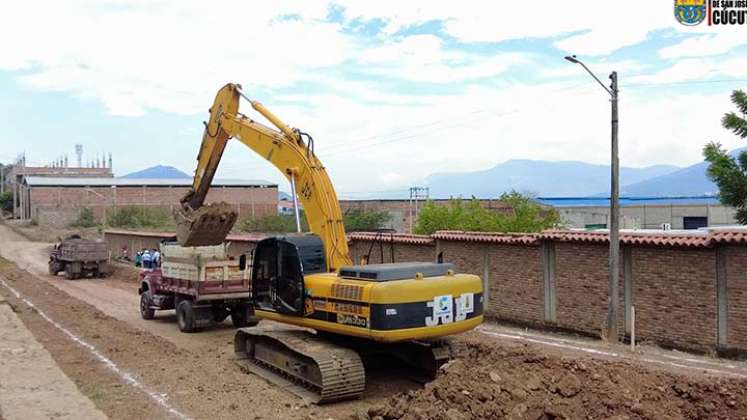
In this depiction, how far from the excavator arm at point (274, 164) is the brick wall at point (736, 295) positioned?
25.4 ft

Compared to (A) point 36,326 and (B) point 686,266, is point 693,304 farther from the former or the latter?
(A) point 36,326

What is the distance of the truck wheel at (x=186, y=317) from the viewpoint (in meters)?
16.2

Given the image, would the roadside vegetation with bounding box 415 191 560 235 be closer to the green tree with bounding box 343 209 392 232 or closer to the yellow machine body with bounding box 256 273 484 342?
the green tree with bounding box 343 209 392 232

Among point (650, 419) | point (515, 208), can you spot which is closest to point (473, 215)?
point (515, 208)

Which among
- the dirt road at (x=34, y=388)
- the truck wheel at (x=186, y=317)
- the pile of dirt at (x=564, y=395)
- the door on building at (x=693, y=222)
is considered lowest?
the dirt road at (x=34, y=388)

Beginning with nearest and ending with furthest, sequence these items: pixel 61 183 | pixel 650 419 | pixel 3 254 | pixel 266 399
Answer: pixel 650 419 < pixel 266 399 < pixel 3 254 < pixel 61 183

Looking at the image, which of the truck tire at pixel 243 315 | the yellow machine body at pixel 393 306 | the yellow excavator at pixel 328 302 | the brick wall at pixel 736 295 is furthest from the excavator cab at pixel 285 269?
the brick wall at pixel 736 295

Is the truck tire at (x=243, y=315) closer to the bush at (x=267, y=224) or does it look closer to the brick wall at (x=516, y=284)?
the brick wall at (x=516, y=284)

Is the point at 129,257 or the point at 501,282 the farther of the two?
the point at 129,257

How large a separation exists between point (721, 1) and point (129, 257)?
37.0m

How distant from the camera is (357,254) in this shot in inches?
939

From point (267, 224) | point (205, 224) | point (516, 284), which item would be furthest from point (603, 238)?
point (267, 224)

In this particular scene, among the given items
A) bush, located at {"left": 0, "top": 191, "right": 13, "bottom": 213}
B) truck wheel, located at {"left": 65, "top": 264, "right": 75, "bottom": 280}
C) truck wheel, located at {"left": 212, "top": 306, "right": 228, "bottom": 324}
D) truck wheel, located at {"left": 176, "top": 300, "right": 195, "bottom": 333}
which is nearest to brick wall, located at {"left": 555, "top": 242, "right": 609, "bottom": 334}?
truck wheel, located at {"left": 212, "top": 306, "right": 228, "bottom": 324}

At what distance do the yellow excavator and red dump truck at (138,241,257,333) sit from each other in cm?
351
